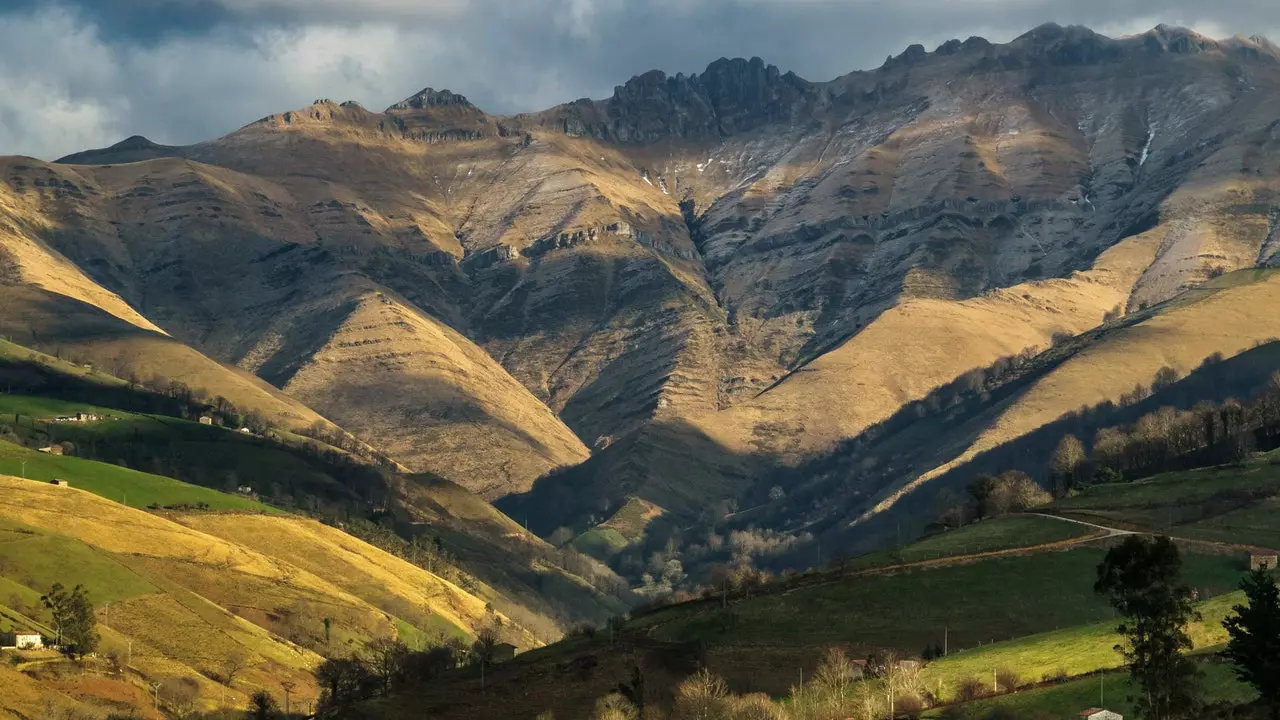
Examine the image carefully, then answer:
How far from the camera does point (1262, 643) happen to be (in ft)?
339

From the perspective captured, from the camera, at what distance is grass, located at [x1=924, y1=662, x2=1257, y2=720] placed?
118m

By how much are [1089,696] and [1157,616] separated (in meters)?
16.3

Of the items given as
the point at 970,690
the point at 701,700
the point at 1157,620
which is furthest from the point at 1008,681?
the point at 1157,620

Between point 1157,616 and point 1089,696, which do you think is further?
point 1089,696

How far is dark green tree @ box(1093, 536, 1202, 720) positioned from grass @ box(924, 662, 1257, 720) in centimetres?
289

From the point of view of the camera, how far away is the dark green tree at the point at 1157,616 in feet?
368

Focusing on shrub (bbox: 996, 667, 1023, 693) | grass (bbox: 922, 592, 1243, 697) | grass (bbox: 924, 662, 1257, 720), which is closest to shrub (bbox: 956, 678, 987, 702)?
grass (bbox: 922, 592, 1243, 697)

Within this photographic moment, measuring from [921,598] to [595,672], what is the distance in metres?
41.2

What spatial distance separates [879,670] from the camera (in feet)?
502

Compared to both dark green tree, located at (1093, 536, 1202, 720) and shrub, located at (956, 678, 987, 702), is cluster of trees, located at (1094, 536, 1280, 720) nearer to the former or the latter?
dark green tree, located at (1093, 536, 1202, 720)

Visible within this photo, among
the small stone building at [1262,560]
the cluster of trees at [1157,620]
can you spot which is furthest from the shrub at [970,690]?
the small stone building at [1262,560]

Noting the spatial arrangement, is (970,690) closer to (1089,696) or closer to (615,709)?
(1089,696)

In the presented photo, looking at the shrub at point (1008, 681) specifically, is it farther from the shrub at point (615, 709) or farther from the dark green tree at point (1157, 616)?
the shrub at point (615, 709)

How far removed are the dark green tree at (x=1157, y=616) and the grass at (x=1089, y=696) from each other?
2895 millimetres
